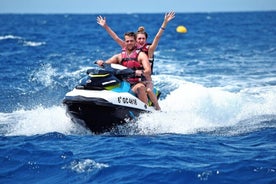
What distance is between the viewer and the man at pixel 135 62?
23.9 ft

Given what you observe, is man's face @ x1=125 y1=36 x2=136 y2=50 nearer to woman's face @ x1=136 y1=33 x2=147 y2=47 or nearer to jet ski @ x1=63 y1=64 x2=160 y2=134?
woman's face @ x1=136 y1=33 x2=147 y2=47

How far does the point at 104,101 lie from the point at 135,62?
957 millimetres

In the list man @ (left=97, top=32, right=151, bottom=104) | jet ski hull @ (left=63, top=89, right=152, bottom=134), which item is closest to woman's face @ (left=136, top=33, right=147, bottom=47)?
man @ (left=97, top=32, right=151, bottom=104)

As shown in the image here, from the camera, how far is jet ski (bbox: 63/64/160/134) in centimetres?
671

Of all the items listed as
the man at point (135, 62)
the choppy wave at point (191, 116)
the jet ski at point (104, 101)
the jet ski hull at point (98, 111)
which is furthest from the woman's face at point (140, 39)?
the choppy wave at point (191, 116)

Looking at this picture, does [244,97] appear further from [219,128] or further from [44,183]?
[44,183]

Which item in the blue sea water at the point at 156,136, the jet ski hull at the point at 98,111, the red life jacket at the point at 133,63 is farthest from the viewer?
the red life jacket at the point at 133,63

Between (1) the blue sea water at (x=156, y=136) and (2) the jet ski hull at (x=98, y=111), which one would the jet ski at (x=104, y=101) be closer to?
(2) the jet ski hull at (x=98, y=111)

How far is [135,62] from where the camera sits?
741 centimetres

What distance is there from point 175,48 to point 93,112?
14.9 m

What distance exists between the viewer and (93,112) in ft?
22.1

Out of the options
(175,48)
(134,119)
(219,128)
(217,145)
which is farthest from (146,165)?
(175,48)

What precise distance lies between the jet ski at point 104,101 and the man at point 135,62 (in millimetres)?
136

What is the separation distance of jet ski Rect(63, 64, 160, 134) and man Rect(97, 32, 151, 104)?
14 cm
